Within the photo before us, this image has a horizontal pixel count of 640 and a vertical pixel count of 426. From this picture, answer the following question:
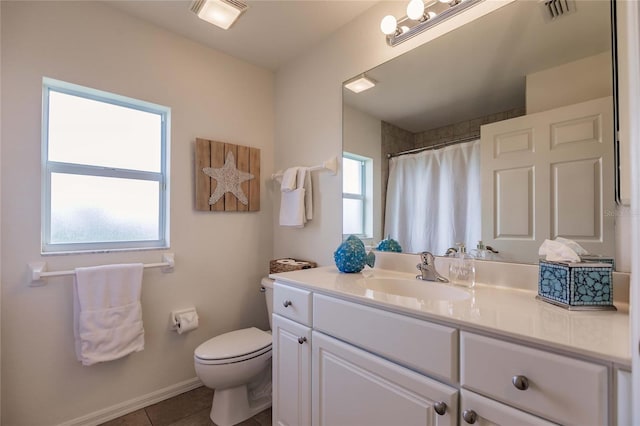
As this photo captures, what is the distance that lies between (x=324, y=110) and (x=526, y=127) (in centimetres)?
124

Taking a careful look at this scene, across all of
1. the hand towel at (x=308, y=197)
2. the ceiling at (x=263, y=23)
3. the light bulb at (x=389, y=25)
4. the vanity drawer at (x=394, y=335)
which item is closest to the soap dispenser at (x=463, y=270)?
the vanity drawer at (x=394, y=335)

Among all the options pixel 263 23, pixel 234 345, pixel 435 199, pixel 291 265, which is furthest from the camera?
pixel 291 265

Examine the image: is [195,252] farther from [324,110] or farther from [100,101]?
[324,110]

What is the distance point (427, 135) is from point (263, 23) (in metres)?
1.30

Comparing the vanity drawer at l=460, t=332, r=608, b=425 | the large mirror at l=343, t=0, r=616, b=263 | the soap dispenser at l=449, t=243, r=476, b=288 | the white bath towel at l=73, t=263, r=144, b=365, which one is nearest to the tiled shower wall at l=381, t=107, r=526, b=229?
the large mirror at l=343, t=0, r=616, b=263

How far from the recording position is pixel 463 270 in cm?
125

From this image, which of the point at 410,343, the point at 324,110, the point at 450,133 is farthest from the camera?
the point at 324,110

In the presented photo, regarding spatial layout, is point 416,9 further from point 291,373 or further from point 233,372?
point 233,372

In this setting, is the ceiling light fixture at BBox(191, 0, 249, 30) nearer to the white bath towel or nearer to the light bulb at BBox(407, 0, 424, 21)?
the light bulb at BBox(407, 0, 424, 21)

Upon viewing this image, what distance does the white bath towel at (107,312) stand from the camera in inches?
61.6

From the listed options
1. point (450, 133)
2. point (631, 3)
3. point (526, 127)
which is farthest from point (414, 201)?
point (631, 3)

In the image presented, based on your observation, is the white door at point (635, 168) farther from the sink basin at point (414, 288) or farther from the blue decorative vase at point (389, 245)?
the blue decorative vase at point (389, 245)

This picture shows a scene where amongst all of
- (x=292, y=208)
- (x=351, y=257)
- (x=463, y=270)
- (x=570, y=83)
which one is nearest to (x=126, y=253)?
(x=292, y=208)

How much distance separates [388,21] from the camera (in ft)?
4.97
